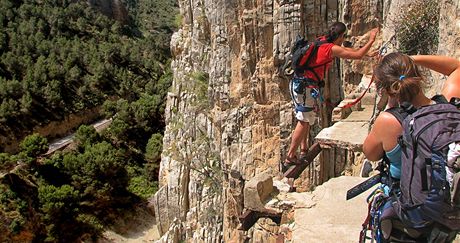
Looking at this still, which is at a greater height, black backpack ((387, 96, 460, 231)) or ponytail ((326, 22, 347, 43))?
ponytail ((326, 22, 347, 43))

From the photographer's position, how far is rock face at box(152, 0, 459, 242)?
10.8 metres

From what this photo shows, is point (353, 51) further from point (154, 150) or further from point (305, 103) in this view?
point (154, 150)

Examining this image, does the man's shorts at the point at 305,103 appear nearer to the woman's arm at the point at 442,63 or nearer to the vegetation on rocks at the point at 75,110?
the woman's arm at the point at 442,63

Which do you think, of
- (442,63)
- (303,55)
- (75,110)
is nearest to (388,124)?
(442,63)

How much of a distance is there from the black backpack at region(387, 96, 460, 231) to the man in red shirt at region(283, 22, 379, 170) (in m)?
2.29

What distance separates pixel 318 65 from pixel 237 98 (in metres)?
8.56

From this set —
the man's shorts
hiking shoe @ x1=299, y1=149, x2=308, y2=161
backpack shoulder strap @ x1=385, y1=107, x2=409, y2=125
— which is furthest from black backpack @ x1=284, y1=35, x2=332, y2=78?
backpack shoulder strap @ x1=385, y1=107, x2=409, y2=125

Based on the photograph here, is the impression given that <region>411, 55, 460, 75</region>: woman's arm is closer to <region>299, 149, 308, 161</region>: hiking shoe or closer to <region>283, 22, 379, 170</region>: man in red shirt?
<region>283, 22, 379, 170</region>: man in red shirt

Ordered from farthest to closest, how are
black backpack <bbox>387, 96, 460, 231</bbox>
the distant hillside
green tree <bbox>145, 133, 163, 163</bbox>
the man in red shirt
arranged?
the distant hillside, green tree <bbox>145, 133, 163, 163</bbox>, the man in red shirt, black backpack <bbox>387, 96, 460, 231</bbox>

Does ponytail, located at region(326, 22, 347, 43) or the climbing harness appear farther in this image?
the climbing harness

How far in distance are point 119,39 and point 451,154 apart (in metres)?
45.3

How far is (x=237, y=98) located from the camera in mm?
14070

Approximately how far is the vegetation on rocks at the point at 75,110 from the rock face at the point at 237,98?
5141 mm

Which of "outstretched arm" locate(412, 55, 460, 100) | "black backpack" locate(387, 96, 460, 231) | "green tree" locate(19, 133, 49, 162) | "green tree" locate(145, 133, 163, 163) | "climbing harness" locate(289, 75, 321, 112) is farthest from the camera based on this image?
"green tree" locate(145, 133, 163, 163)
